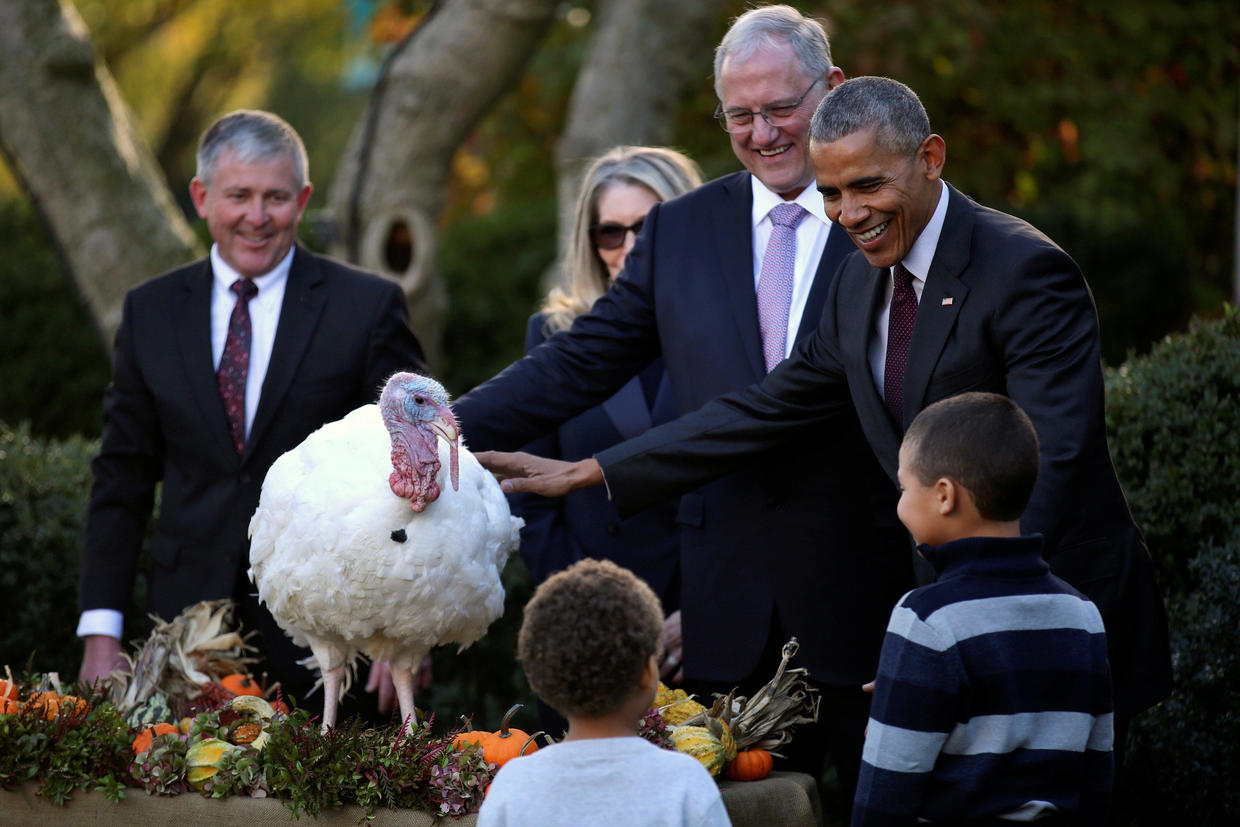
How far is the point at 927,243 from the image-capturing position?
3.05 meters

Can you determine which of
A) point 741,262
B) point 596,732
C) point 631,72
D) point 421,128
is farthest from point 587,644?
point 631,72

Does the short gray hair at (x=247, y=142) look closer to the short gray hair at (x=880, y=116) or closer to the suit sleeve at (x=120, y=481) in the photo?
the suit sleeve at (x=120, y=481)

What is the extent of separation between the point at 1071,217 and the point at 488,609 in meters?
8.10

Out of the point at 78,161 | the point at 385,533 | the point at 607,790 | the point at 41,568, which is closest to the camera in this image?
the point at 607,790

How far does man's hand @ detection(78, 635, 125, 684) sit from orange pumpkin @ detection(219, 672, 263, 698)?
0.54m

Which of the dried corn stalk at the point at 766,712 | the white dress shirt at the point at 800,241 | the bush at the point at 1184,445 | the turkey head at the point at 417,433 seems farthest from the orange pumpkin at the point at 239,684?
the bush at the point at 1184,445

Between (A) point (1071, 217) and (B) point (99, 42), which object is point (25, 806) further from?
(B) point (99, 42)

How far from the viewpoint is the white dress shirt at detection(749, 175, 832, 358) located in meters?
3.59

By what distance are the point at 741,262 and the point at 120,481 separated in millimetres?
2056

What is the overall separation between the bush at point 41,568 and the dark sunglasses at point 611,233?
2240mm

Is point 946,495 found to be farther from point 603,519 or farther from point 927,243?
point 603,519

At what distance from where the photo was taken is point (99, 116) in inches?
282

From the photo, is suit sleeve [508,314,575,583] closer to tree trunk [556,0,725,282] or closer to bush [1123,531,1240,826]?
bush [1123,531,1240,826]

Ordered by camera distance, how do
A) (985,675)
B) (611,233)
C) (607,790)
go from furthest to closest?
(611,233)
(985,675)
(607,790)
